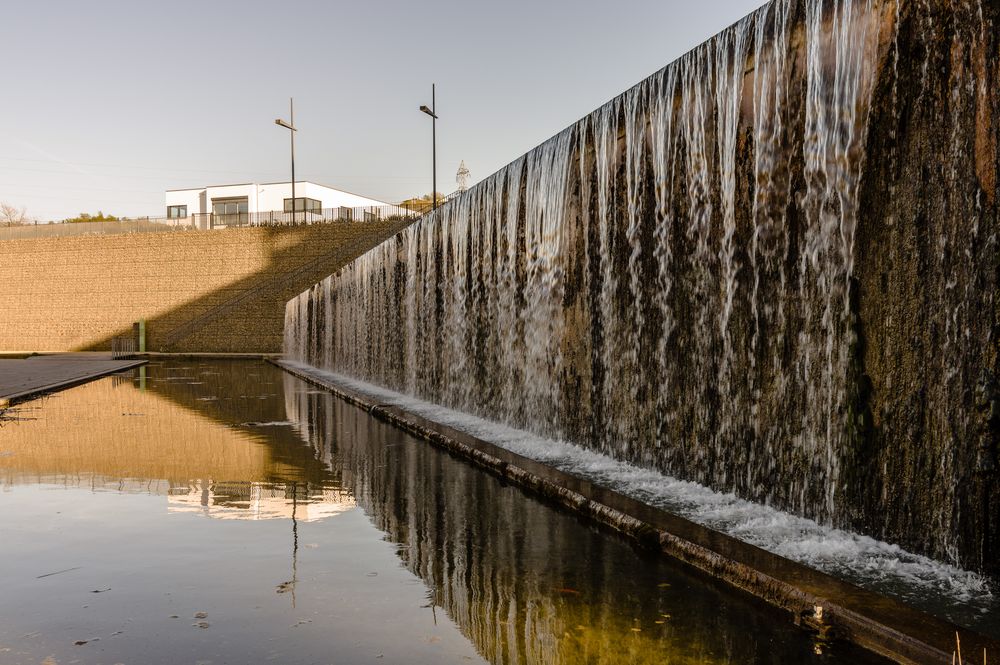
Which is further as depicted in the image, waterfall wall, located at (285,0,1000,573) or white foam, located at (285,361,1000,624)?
waterfall wall, located at (285,0,1000,573)

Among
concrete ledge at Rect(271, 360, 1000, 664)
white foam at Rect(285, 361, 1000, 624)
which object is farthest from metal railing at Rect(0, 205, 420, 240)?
concrete ledge at Rect(271, 360, 1000, 664)

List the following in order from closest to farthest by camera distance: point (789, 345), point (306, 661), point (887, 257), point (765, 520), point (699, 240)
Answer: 1. point (306, 661)
2. point (887, 257)
3. point (765, 520)
4. point (789, 345)
5. point (699, 240)

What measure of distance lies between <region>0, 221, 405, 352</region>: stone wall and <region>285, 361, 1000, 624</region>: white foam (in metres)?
39.9

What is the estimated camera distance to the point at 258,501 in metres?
5.70

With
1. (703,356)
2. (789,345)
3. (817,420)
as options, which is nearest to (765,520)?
(817,420)

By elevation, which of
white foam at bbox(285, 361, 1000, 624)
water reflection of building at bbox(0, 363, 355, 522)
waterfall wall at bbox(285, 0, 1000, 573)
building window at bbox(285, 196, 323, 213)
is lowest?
water reflection of building at bbox(0, 363, 355, 522)

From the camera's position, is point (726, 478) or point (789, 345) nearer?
point (789, 345)

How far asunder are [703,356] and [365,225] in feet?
137

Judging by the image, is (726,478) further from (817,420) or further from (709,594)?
(709,594)

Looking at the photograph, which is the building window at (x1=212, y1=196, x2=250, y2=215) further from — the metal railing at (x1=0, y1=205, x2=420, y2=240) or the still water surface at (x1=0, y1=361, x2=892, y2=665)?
the still water surface at (x1=0, y1=361, x2=892, y2=665)

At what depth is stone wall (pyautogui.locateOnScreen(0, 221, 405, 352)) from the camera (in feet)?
149

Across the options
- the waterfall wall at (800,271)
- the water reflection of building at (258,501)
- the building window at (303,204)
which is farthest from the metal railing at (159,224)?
the water reflection of building at (258,501)

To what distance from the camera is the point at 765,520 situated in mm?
4715

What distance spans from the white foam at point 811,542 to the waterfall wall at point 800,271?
118 millimetres
